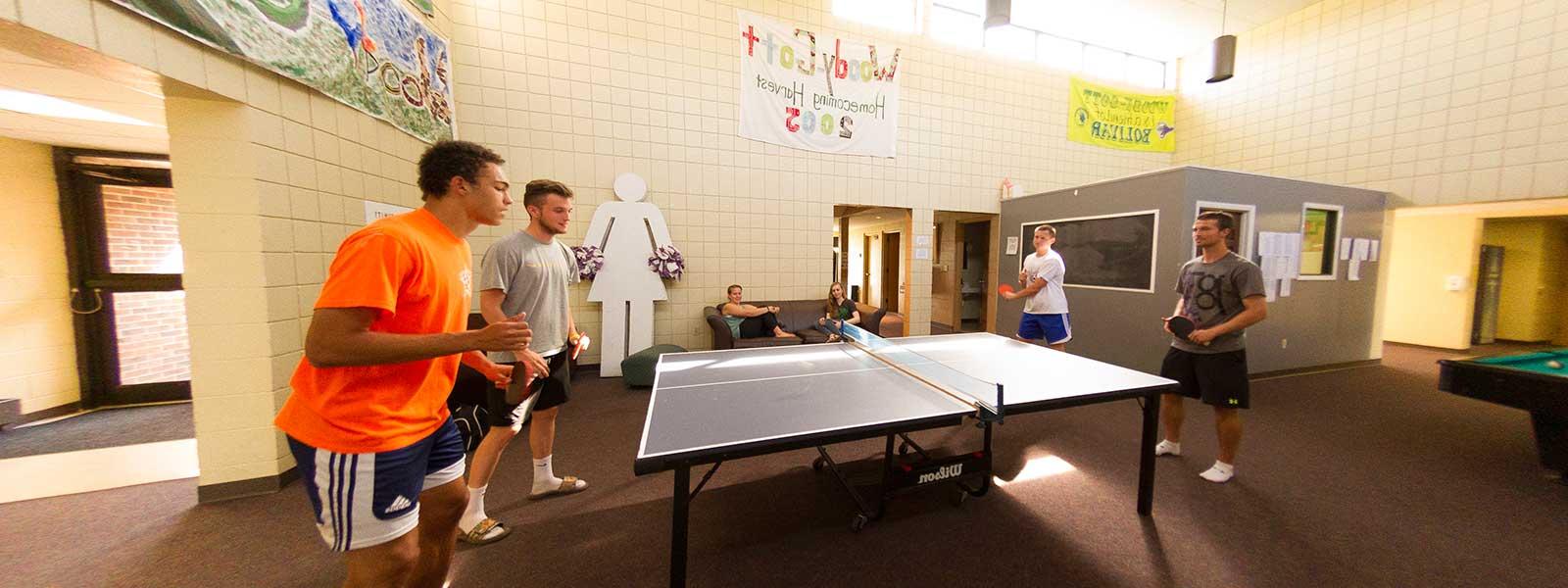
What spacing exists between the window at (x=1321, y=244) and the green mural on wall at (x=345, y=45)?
8453 mm

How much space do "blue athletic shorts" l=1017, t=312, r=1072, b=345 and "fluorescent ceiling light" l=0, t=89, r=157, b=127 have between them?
6.44 metres

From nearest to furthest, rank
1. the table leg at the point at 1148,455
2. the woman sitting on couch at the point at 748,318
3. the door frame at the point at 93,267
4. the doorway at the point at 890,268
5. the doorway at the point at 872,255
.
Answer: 1. the table leg at the point at 1148,455
2. the door frame at the point at 93,267
3. the woman sitting on couch at the point at 748,318
4. the doorway at the point at 872,255
5. the doorway at the point at 890,268

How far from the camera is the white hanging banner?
4.85 meters

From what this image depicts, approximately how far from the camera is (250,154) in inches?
82.9

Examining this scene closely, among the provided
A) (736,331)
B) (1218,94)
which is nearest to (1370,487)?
(736,331)

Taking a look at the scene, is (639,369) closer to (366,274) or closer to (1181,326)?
(366,274)

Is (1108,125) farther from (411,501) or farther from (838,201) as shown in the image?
(411,501)

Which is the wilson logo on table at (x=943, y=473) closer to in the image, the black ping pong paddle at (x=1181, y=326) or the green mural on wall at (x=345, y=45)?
the black ping pong paddle at (x=1181, y=326)

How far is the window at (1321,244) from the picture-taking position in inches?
187

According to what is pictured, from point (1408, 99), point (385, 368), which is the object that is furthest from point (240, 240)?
point (1408, 99)

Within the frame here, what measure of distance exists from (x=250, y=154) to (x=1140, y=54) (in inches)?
388

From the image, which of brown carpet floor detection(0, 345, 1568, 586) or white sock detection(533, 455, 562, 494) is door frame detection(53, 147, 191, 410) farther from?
white sock detection(533, 455, 562, 494)

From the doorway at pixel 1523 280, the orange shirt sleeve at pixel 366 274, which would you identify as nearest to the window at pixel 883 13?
the orange shirt sleeve at pixel 366 274

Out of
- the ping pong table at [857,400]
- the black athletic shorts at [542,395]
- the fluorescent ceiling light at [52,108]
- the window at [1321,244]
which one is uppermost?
the fluorescent ceiling light at [52,108]
